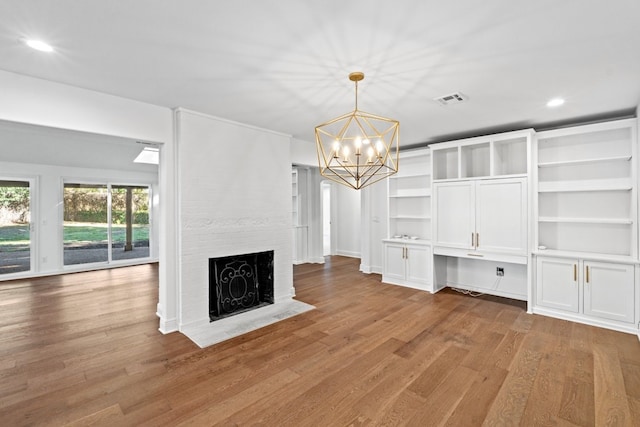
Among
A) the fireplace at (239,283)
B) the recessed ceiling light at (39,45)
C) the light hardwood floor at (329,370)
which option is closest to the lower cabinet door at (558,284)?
the light hardwood floor at (329,370)

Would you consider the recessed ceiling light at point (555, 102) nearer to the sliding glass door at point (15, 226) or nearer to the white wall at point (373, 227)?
the white wall at point (373, 227)

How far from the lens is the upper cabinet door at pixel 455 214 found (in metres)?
4.66

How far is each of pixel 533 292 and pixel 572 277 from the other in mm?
486

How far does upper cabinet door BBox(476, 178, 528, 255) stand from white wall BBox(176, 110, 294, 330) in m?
2.95

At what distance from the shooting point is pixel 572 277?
382 cm

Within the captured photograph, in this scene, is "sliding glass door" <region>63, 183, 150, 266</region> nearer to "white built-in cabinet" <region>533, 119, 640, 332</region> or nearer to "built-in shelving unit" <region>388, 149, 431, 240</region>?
"built-in shelving unit" <region>388, 149, 431, 240</region>

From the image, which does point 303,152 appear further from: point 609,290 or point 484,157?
point 609,290

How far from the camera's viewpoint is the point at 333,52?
2287 millimetres

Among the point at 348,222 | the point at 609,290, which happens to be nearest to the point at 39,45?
the point at 609,290

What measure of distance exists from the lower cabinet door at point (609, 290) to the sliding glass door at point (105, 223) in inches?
360

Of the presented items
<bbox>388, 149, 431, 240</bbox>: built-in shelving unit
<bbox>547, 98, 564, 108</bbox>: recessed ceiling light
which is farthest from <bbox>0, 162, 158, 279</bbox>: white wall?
<bbox>547, 98, 564, 108</bbox>: recessed ceiling light

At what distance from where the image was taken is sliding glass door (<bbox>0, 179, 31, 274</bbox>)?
6145mm

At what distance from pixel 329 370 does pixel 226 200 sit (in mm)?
2436

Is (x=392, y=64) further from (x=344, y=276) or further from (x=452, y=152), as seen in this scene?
(x=344, y=276)
